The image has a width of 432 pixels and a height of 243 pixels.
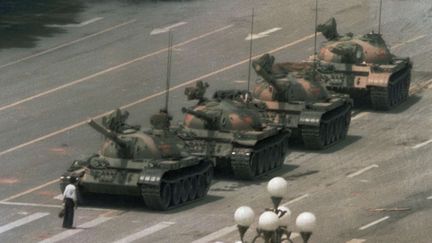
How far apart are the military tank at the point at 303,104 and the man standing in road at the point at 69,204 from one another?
40.9ft

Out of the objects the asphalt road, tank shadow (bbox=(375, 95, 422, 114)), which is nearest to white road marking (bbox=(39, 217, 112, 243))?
the asphalt road

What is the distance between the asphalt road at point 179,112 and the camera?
165 feet

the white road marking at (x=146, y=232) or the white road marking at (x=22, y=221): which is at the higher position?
the white road marking at (x=146, y=232)

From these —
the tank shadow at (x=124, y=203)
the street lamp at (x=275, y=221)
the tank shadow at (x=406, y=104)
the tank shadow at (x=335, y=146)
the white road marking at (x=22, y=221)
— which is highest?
the street lamp at (x=275, y=221)

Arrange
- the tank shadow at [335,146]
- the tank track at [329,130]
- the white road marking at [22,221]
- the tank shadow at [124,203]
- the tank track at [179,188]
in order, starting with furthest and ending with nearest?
the tank shadow at [335,146] → the tank track at [329,130] → the tank shadow at [124,203] → the tank track at [179,188] → the white road marking at [22,221]

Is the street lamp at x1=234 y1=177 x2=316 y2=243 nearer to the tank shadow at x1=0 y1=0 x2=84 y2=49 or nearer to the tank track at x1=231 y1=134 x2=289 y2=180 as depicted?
the tank track at x1=231 y1=134 x2=289 y2=180

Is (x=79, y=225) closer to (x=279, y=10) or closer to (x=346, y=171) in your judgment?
(x=346, y=171)

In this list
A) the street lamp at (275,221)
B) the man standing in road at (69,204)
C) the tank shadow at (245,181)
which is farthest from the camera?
the tank shadow at (245,181)

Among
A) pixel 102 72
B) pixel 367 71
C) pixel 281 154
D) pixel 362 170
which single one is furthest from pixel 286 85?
pixel 102 72

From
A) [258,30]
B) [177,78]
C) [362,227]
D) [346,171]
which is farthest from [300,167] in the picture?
[258,30]

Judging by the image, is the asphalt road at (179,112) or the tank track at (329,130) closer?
the asphalt road at (179,112)

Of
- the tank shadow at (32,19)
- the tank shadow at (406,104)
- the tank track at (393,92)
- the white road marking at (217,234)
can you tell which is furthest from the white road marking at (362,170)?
the tank shadow at (32,19)

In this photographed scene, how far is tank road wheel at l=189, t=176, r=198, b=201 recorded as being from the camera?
173 feet

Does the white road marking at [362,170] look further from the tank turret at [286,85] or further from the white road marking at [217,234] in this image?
the white road marking at [217,234]
